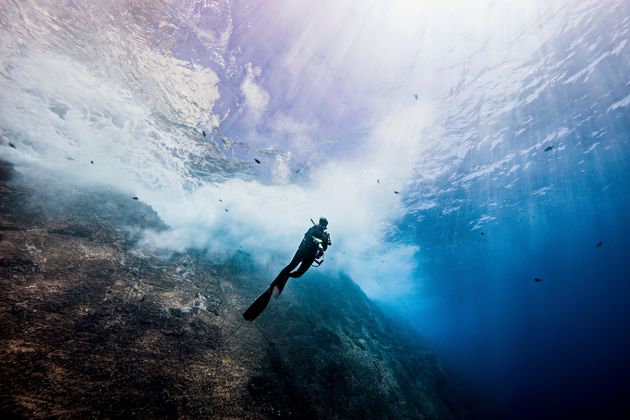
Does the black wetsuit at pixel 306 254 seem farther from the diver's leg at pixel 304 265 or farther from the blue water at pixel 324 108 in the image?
the blue water at pixel 324 108

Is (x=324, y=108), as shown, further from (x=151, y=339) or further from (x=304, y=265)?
(x=151, y=339)

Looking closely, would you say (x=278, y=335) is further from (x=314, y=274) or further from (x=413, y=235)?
(x=413, y=235)

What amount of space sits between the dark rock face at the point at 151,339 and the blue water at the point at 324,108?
3055 mm

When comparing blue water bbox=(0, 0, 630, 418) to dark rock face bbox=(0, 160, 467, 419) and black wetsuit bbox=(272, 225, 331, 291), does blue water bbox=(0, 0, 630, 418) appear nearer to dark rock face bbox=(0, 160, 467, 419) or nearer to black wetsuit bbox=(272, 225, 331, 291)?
dark rock face bbox=(0, 160, 467, 419)

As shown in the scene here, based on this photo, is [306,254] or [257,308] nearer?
[257,308]

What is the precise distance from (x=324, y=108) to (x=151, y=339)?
12.8 meters

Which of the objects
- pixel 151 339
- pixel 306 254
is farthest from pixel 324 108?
pixel 151 339

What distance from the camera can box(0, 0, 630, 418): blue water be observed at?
34.9 ft

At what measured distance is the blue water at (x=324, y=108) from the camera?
34.9ft

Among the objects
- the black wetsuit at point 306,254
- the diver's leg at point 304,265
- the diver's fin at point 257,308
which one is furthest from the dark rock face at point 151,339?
the diver's leg at point 304,265

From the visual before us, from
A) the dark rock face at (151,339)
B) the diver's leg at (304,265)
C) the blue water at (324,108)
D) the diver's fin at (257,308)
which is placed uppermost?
the blue water at (324,108)

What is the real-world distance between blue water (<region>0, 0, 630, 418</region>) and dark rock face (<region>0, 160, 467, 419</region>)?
3.05 meters

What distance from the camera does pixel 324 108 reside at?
551 inches

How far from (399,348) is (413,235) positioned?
64.6 feet
